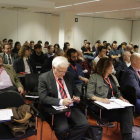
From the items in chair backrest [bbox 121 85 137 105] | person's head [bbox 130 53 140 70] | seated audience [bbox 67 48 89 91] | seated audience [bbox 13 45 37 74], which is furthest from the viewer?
seated audience [bbox 13 45 37 74]

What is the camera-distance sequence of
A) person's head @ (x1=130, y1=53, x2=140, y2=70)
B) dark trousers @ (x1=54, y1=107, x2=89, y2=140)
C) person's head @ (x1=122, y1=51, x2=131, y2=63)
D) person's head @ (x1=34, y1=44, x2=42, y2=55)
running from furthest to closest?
person's head @ (x1=34, y1=44, x2=42, y2=55) < person's head @ (x1=122, y1=51, x2=131, y2=63) < person's head @ (x1=130, y1=53, x2=140, y2=70) < dark trousers @ (x1=54, y1=107, x2=89, y2=140)

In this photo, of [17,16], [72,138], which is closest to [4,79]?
[72,138]

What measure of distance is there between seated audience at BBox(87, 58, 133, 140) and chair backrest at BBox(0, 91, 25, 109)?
1.07 meters

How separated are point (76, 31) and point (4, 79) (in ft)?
32.8

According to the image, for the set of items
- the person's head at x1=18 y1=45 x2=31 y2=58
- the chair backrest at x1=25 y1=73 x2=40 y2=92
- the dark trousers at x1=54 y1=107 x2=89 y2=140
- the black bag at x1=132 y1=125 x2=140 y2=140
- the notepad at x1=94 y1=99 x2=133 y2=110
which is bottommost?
the black bag at x1=132 y1=125 x2=140 y2=140

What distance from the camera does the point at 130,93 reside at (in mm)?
3139

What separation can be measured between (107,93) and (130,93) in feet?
1.26

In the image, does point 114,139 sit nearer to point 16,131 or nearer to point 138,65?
point 138,65

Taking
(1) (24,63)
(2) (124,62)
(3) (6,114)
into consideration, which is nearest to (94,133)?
(3) (6,114)

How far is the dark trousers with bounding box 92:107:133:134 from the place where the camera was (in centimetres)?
282

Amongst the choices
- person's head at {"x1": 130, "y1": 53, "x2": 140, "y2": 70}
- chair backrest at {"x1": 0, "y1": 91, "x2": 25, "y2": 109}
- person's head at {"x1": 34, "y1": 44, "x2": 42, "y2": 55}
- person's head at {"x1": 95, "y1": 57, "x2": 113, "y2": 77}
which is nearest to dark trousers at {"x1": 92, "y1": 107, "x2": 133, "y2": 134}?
person's head at {"x1": 95, "y1": 57, "x2": 113, "y2": 77}

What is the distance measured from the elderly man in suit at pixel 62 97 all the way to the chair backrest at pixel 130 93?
0.88m

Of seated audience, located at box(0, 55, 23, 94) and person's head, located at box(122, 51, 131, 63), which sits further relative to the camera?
person's head, located at box(122, 51, 131, 63)

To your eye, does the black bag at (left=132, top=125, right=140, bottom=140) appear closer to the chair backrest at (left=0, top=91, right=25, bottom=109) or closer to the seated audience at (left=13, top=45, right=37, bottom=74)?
the chair backrest at (left=0, top=91, right=25, bottom=109)
